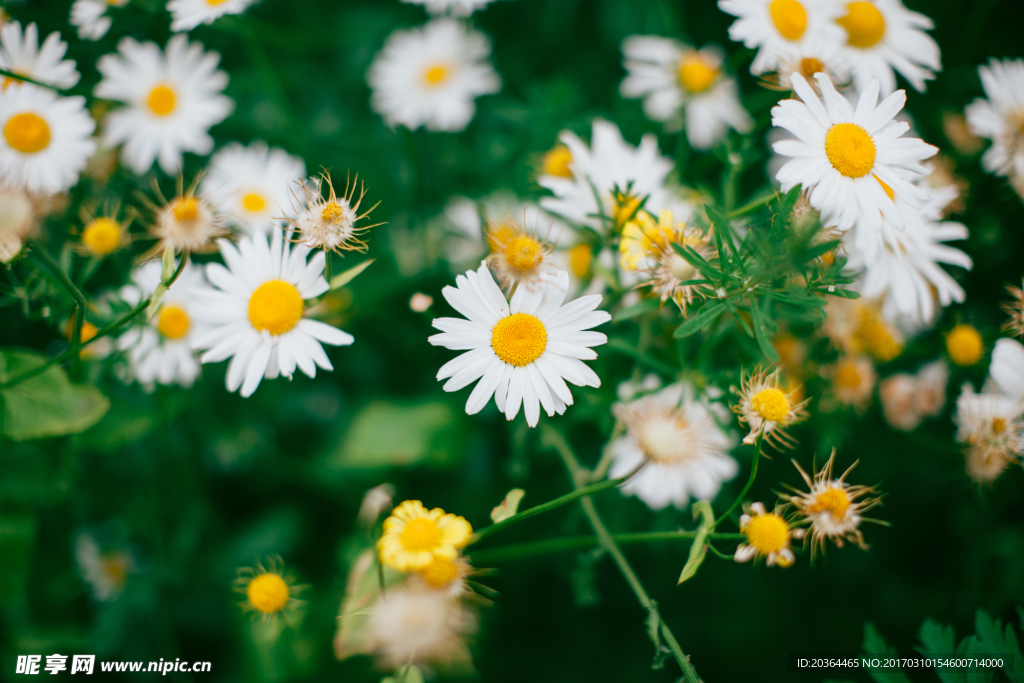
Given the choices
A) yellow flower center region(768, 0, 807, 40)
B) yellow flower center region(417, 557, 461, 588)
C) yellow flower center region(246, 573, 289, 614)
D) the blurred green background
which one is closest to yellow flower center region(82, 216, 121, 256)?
the blurred green background

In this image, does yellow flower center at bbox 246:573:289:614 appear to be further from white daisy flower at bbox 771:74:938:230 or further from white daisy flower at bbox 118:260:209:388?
white daisy flower at bbox 771:74:938:230

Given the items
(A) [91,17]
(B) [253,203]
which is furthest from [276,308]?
(A) [91,17]

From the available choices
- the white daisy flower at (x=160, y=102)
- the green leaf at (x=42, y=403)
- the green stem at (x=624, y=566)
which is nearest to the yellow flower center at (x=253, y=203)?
the white daisy flower at (x=160, y=102)

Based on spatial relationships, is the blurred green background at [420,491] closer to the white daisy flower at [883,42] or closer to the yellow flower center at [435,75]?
the yellow flower center at [435,75]

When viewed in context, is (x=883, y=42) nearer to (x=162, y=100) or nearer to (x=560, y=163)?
(x=560, y=163)

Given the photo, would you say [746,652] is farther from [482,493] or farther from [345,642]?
[345,642]

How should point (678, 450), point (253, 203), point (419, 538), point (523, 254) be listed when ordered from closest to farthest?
point (419, 538)
point (523, 254)
point (678, 450)
point (253, 203)

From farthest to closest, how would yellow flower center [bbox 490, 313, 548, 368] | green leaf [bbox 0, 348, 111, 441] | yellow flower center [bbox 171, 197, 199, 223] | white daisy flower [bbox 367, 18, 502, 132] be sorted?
white daisy flower [bbox 367, 18, 502, 132]
green leaf [bbox 0, 348, 111, 441]
yellow flower center [bbox 171, 197, 199, 223]
yellow flower center [bbox 490, 313, 548, 368]
